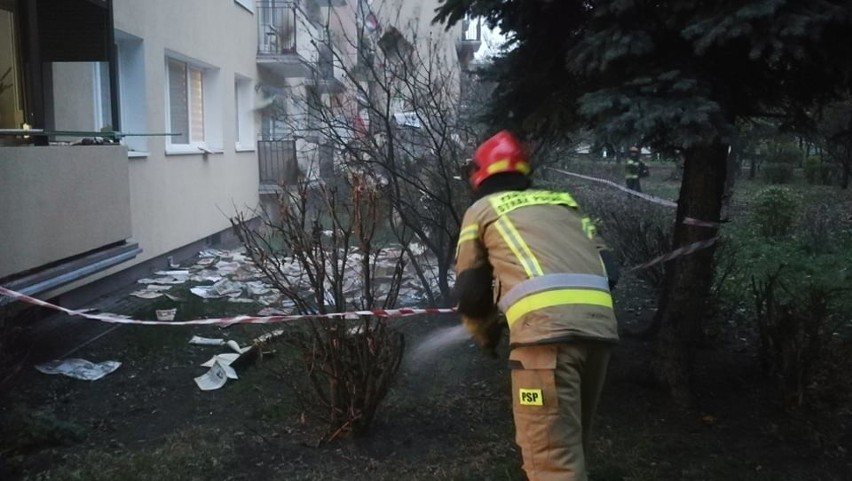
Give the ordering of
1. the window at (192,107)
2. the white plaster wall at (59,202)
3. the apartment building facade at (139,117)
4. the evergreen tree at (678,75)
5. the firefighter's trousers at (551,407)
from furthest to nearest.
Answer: the window at (192,107), the apartment building facade at (139,117), the white plaster wall at (59,202), the evergreen tree at (678,75), the firefighter's trousers at (551,407)

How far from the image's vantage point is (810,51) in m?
4.03

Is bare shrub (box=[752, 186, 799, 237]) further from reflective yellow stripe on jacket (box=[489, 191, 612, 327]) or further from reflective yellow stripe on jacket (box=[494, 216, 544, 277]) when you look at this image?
reflective yellow stripe on jacket (box=[494, 216, 544, 277])

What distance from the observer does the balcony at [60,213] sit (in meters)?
5.36

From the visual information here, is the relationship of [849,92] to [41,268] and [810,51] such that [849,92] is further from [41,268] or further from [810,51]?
[41,268]

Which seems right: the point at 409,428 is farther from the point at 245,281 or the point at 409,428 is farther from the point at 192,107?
the point at 192,107

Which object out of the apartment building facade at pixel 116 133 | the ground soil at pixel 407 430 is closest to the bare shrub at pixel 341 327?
the ground soil at pixel 407 430

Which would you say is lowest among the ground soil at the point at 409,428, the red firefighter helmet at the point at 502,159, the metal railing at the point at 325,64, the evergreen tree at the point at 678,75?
the ground soil at the point at 409,428

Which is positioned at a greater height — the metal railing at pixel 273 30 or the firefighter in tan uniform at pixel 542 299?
the metal railing at pixel 273 30

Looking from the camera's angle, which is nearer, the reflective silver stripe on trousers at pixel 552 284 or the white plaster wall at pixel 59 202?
the reflective silver stripe on trousers at pixel 552 284

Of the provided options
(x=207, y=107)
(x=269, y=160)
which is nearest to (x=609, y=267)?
(x=207, y=107)

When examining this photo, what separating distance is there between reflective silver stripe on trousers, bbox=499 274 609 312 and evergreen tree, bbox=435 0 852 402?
123cm

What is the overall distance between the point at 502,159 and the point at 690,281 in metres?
2.14

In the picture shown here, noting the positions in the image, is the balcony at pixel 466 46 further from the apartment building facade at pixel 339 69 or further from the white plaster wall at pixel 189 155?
the white plaster wall at pixel 189 155

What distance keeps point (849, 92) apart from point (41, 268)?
18.8 feet
